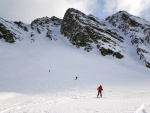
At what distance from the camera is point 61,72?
54312mm

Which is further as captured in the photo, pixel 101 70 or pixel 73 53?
pixel 73 53

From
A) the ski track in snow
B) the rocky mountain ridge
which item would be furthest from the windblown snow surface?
the ski track in snow

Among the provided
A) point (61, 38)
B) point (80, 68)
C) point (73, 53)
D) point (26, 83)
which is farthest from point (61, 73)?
point (61, 38)

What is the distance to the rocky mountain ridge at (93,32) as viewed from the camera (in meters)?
80.4

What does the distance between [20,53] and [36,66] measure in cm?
1658

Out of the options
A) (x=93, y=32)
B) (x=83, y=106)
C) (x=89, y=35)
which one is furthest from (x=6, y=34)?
(x=83, y=106)

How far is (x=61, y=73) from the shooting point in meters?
53.4

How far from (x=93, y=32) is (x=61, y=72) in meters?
38.0

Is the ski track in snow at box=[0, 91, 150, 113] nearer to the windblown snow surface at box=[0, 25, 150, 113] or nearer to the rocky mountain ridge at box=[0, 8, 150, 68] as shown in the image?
the windblown snow surface at box=[0, 25, 150, 113]

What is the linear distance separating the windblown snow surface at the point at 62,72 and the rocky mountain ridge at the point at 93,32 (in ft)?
8.97

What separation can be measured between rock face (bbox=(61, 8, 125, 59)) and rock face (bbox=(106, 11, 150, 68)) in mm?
5299

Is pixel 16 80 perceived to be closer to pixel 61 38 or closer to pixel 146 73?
pixel 146 73

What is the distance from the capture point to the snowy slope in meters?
35.8

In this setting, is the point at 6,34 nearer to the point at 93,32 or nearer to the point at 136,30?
the point at 93,32
